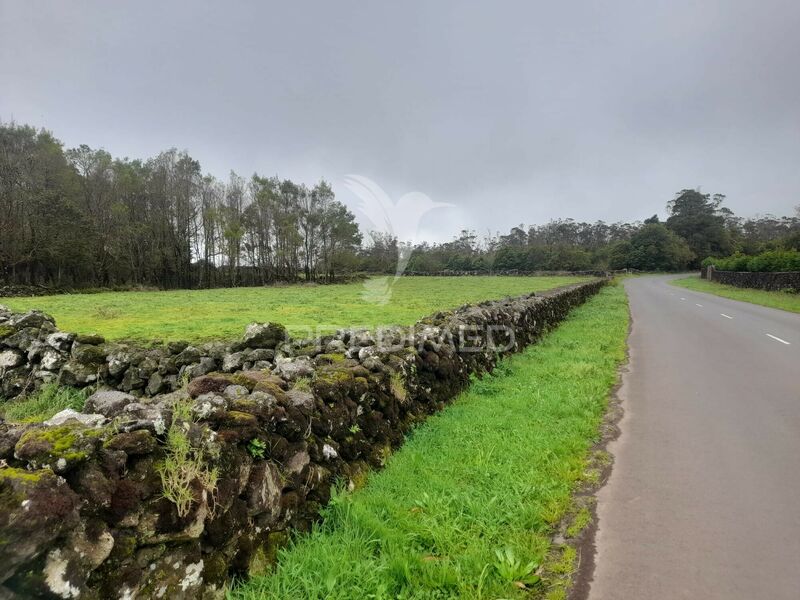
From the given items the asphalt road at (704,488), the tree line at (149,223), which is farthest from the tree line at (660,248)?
the asphalt road at (704,488)

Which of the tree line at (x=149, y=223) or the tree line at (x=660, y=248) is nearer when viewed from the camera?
the tree line at (x=149, y=223)

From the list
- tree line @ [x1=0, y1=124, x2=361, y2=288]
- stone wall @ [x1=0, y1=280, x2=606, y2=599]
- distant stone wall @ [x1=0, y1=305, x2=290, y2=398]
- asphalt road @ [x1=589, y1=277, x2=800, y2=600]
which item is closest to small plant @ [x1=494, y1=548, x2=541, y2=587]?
asphalt road @ [x1=589, y1=277, x2=800, y2=600]

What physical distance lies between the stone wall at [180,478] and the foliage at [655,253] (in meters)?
98.2

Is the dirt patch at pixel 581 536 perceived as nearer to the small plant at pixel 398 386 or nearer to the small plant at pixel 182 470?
the small plant at pixel 398 386

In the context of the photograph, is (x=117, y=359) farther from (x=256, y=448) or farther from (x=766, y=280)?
(x=766, y=280)

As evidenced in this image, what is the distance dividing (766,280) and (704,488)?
3842 cm

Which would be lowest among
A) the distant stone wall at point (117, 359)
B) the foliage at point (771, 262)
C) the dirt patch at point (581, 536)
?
the dirt patch at point (581, 536)

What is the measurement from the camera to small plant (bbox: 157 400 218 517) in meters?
2.47

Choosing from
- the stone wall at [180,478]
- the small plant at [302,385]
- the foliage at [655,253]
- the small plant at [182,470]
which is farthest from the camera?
the foliage at [655,253]

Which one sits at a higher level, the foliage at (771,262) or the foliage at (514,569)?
the foliage at (771,262)

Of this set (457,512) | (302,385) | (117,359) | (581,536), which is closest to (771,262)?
(581,536)

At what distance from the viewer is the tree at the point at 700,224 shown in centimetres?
9344

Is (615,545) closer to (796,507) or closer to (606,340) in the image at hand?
(796,507)

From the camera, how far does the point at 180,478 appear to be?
2.53m
